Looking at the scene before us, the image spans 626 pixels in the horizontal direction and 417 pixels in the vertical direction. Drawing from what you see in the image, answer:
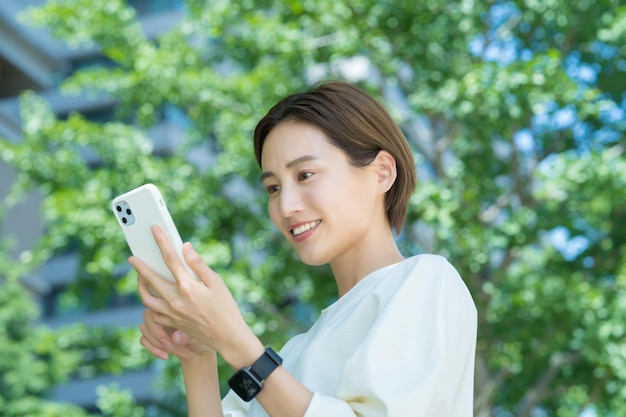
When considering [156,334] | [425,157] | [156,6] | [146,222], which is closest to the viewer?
[146,222]

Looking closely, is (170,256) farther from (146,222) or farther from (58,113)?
(58,113)

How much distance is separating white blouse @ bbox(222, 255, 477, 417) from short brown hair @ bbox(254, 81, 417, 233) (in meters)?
0.22

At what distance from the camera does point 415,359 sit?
149 cm

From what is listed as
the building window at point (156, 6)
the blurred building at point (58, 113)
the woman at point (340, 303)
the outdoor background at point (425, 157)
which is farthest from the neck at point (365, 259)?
the building window at point (156, 6)

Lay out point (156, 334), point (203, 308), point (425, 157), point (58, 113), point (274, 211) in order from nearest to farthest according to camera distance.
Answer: point (203, 308) < point (156, 334) < point (274, 211) < point (425, 157) < point (58, 113)

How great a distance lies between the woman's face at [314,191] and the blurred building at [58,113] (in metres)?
20.1

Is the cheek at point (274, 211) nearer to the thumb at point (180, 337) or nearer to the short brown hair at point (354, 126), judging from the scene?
the short brown hair at point (354, 126)

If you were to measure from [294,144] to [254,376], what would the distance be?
1.50 ft

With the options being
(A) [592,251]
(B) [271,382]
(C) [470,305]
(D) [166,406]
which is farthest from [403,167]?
(D) [166,406]

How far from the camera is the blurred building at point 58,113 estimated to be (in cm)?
2317

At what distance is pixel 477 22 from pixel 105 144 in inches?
145

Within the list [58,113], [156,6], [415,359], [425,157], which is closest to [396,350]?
[415,359]

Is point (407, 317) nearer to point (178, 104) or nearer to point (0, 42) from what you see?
point (178, 104)

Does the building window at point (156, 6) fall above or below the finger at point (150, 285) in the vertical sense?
below
